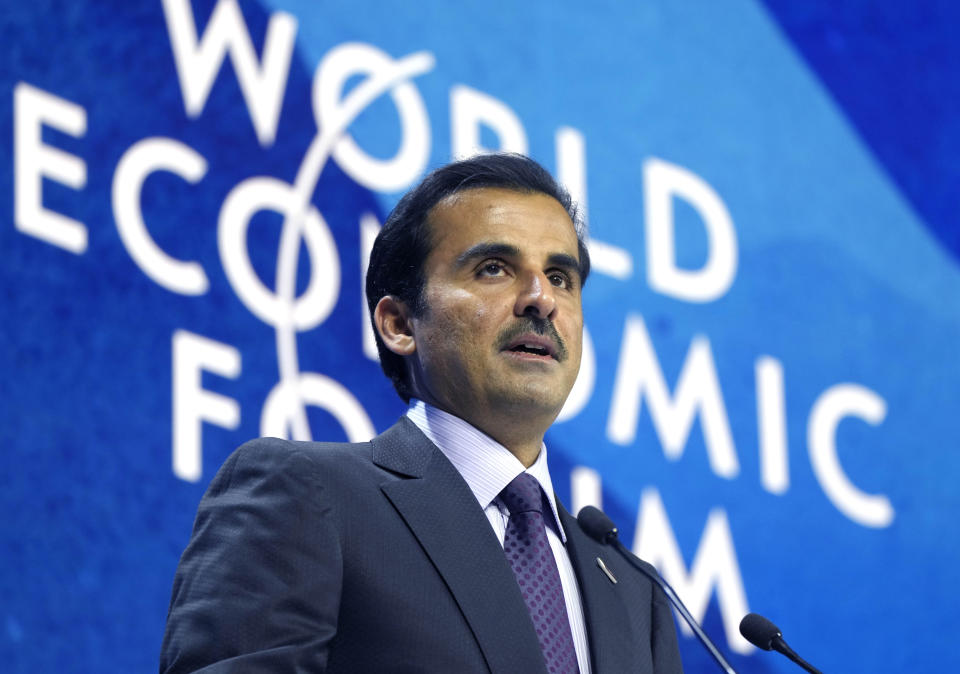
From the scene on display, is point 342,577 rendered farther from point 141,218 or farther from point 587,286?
point 587,286

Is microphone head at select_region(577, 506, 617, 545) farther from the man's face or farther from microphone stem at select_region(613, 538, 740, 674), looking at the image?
Result: the man's face

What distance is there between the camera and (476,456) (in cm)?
173

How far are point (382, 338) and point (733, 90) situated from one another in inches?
82.1

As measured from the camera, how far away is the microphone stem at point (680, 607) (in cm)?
158

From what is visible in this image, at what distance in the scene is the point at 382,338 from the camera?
1.93 meters

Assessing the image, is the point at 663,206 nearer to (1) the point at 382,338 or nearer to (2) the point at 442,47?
(2) the point at 442,47

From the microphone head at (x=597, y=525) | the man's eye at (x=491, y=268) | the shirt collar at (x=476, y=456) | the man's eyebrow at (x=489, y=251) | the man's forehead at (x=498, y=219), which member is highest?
the man's forehead at (x=498, y=219)

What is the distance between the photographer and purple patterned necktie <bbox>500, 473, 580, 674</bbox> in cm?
155

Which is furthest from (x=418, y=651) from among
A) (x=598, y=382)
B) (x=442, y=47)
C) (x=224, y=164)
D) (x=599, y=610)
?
(x=442, y=47)

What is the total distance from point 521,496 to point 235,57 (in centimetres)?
158

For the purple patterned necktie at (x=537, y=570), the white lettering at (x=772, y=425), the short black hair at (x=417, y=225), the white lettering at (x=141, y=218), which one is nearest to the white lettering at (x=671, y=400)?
the white lettering at (x=772, y=425)

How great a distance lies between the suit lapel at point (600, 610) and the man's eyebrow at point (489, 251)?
15.7 inches

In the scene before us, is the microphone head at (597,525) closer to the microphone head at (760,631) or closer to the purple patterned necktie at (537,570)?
the purple patterned necktie at (537,570)

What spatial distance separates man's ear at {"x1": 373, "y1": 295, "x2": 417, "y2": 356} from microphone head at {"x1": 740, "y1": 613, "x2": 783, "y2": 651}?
646mm
